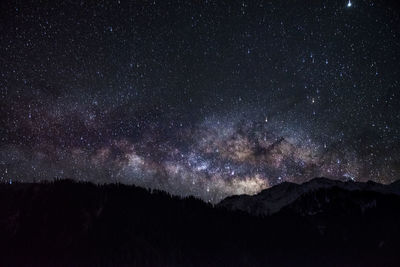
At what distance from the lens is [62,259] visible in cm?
10675

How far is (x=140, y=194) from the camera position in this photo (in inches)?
5605

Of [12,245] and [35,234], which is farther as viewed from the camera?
[35,234]

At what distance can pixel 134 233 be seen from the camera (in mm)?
124562

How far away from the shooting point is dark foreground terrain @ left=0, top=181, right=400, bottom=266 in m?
110

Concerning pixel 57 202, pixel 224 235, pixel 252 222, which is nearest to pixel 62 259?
pixel 57 202

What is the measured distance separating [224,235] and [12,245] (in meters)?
81.9

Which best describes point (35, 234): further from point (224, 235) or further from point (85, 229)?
point (224, 235)

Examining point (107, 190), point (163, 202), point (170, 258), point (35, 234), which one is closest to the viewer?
point (35, 234)

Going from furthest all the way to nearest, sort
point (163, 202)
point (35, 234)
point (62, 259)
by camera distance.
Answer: point (163, 202) < point (35, 234) < point (62, 259)

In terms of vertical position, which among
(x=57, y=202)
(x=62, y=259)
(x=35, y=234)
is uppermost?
(x=57, y=202)

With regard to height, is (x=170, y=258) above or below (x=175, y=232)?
below

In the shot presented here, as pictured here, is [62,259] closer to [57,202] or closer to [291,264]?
[57,202]

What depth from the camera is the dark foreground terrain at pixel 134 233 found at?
110 metres

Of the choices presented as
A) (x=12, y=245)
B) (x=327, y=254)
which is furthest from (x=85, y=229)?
(x=327, y=254)
